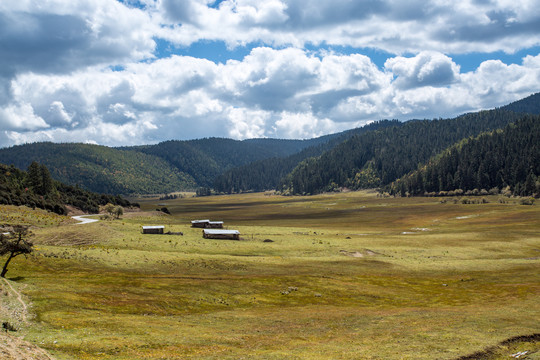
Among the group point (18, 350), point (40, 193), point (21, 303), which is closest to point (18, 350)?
point (18, 350)

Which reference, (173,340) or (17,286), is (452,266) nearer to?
(173,340)

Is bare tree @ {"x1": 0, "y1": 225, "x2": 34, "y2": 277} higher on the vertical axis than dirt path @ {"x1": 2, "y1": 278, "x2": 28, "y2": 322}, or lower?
higher

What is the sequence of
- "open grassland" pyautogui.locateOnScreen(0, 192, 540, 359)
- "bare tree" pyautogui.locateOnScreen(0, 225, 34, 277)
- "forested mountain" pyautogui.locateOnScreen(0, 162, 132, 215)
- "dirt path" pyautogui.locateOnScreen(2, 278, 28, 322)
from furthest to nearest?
"forested mountain" pyautogui.locateOnScreen(0, 162, 132, 215) < "bare tree" pyautogui.locateOnScreen(0, 225, 34, 277) < "dirt path" pyautogui.locateOnScreen(2, 278, 28, 322) < "open grassland" pyautogui.locateOnScreen(0, 192, 540, 359)

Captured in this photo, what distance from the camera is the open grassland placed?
2972 cm

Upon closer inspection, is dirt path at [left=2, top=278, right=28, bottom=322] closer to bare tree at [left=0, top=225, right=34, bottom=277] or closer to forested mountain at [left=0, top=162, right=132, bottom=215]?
bare tree at [left=0, top=225, right=34, bottom=277]

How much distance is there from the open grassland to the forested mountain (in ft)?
138

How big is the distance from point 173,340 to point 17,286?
768 inches

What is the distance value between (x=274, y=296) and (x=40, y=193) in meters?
132

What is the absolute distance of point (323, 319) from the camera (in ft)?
134

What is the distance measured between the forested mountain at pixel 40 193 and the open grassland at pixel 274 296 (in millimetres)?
41959

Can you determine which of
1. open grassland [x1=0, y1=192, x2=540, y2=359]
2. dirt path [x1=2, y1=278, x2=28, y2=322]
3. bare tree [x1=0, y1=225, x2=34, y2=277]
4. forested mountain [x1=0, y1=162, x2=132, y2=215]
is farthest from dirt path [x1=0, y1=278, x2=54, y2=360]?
forested mountain [x1=0, y1=162, x2=132, y2=215]

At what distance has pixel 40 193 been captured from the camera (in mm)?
152750

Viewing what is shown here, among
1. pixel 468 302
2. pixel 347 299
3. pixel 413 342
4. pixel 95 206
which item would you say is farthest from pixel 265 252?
pixel 95 206

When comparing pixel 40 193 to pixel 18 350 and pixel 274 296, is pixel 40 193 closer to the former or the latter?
pixel 274 296
